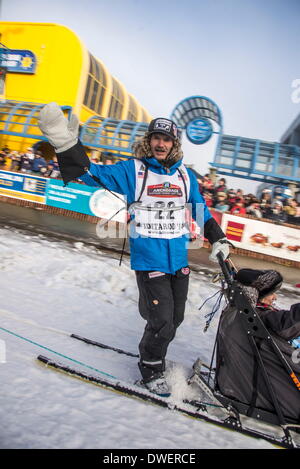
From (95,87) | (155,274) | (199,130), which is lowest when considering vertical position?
(155,274)

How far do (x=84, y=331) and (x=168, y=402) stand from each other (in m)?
1.70

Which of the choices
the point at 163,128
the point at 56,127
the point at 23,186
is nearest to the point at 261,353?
the point at 163,128

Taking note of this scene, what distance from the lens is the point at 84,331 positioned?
12.9 feet

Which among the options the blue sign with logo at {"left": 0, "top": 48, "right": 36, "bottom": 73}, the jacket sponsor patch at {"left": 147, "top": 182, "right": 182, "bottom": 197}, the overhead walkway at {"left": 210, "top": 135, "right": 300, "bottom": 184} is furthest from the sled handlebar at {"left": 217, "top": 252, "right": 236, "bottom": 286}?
the blue sign with logo at {"left": 0, "top": 48, "right": 36, "bottom": 73}

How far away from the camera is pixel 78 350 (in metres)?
3.32

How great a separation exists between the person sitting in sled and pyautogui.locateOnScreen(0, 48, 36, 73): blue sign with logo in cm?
2303

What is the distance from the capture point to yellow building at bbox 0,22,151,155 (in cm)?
2089

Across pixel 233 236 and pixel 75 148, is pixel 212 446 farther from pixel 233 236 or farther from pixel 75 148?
pixel 233 236

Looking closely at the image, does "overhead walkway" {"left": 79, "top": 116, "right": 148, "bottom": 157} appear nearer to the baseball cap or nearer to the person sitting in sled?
the baseball cap

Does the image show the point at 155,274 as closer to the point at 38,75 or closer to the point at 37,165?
the point at 37,165

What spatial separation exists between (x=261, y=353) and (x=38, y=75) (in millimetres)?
23236

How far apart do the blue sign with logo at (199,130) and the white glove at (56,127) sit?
15.6 m

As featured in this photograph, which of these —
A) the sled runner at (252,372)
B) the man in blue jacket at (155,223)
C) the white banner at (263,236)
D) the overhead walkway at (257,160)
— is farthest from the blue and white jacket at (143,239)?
the overhead walkway at (257,160)

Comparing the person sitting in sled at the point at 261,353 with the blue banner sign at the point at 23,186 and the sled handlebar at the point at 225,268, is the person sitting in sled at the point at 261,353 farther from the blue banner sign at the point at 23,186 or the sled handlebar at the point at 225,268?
the blue banner sign at the point at 23,186
